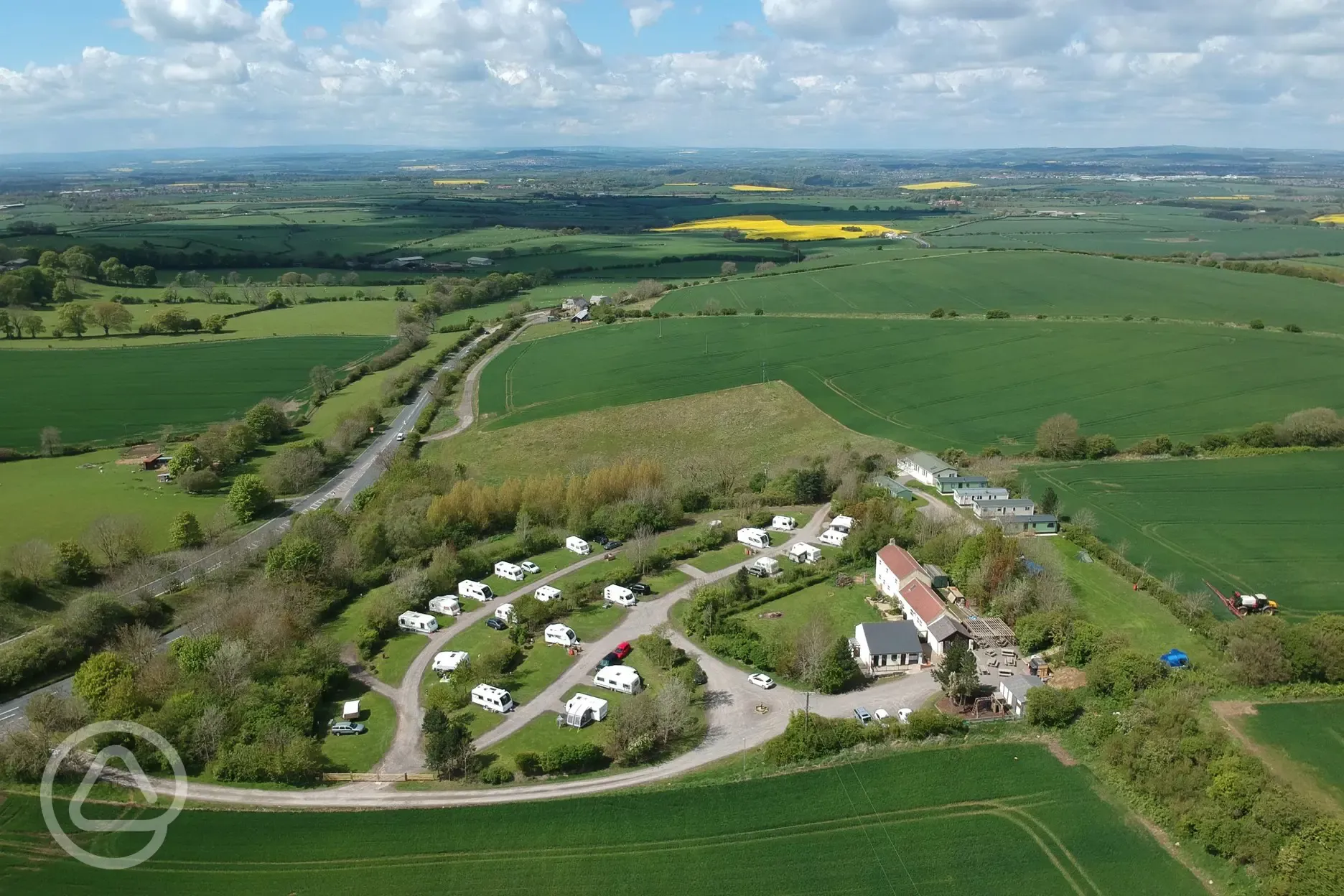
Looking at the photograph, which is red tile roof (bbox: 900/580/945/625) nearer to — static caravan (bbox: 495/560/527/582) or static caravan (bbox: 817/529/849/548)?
static caravan (bbox: 817/529/849/548)

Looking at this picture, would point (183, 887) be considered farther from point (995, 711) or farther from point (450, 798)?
point (995, 711)

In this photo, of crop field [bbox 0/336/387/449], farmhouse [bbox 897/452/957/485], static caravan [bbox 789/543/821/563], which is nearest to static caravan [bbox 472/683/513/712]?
→ static caravan [bbox 789/543/821/563]

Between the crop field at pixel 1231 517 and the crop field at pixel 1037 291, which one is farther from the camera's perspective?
the crop field at pixel 1037 291

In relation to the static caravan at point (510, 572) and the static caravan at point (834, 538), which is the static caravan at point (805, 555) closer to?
the static caravan at point (834, 538)

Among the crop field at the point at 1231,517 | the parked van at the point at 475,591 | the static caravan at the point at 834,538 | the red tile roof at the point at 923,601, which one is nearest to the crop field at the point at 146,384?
the parked van at the point at 475,591

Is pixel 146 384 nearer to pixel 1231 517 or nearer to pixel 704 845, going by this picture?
pixel 704 845

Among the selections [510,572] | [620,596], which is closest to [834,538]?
[620,596]
